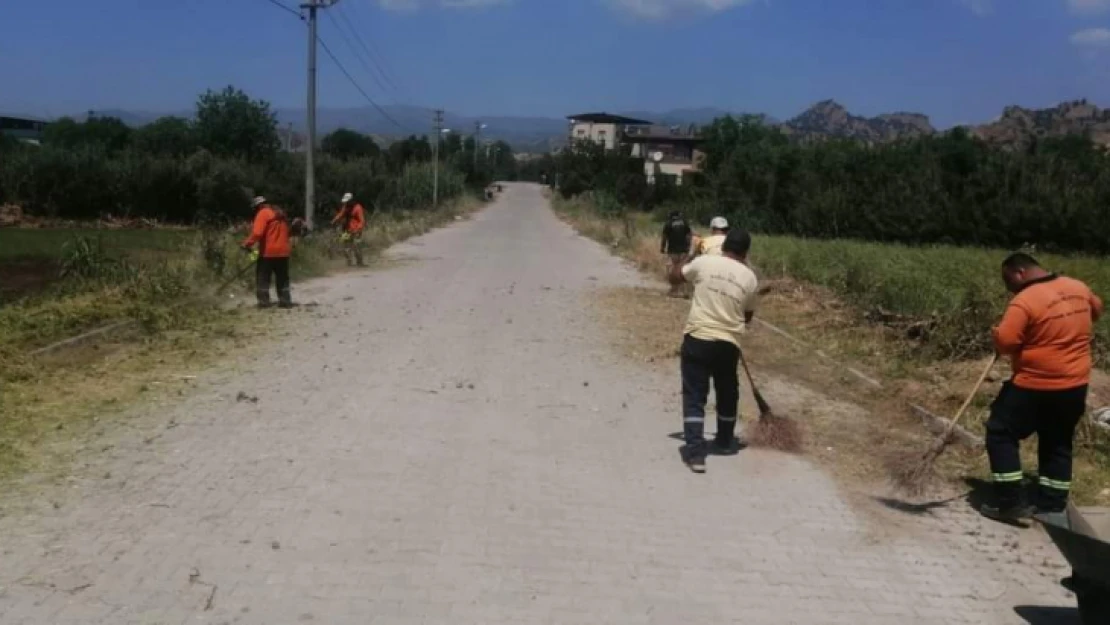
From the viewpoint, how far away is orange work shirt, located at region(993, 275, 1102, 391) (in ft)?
20.2

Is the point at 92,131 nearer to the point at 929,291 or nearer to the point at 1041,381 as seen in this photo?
the point at 929,291

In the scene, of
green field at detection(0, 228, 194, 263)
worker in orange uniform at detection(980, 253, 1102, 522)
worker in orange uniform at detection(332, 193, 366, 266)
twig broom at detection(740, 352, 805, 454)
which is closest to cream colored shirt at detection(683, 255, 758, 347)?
twig broom at detection(740, 352, 805, 454)

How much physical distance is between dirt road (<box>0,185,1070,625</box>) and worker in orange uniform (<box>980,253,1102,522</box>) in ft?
2.47

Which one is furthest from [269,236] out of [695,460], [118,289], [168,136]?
[168,136]

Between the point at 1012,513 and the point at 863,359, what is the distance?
580cm

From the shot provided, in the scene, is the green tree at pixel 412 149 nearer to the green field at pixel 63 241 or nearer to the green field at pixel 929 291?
the green field at pixel 63 241

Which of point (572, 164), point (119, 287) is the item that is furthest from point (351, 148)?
point (119, 287)

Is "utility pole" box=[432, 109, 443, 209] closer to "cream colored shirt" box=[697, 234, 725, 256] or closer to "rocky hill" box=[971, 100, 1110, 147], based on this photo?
"cream colored shirt" box=[697, 234, 725, 256]

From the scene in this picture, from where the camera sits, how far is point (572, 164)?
85062 mm

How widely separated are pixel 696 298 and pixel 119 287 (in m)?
9.36

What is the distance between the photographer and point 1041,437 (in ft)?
21.0

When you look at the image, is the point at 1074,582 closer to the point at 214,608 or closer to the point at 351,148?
the point at 214,608

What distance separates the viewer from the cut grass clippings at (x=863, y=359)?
26.0ft

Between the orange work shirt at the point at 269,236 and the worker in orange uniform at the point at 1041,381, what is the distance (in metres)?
10.7
